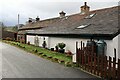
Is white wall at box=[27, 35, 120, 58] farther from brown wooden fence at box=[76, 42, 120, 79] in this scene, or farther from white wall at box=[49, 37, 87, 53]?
brown wooden fence at box=[76, 42, 120, 79]

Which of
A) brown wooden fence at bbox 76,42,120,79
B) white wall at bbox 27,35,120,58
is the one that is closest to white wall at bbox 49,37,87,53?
white wall at bbox 27,35,120,58

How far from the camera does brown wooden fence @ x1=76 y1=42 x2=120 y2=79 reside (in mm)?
9836

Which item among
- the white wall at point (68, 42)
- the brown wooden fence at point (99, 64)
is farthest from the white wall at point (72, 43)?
the brown wooden fence at point (99, 64)

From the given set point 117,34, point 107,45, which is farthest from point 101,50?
point 117,34

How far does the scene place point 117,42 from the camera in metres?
14.3

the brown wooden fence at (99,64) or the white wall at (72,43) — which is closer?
the brown wooden fence at (99,64)

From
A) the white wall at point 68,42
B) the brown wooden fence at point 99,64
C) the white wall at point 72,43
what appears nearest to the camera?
the brown wooden fence at point 99,64

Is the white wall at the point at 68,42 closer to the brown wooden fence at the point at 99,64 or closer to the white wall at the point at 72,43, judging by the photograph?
the white wall at the point at 72,43

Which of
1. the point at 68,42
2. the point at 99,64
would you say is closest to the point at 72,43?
the point at 68,42

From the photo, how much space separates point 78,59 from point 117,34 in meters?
3.36

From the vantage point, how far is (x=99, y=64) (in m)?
10.8

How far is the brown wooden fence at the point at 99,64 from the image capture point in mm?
9836

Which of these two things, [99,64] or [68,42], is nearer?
[99,64]

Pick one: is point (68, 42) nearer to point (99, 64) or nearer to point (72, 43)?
point (72, 43)
